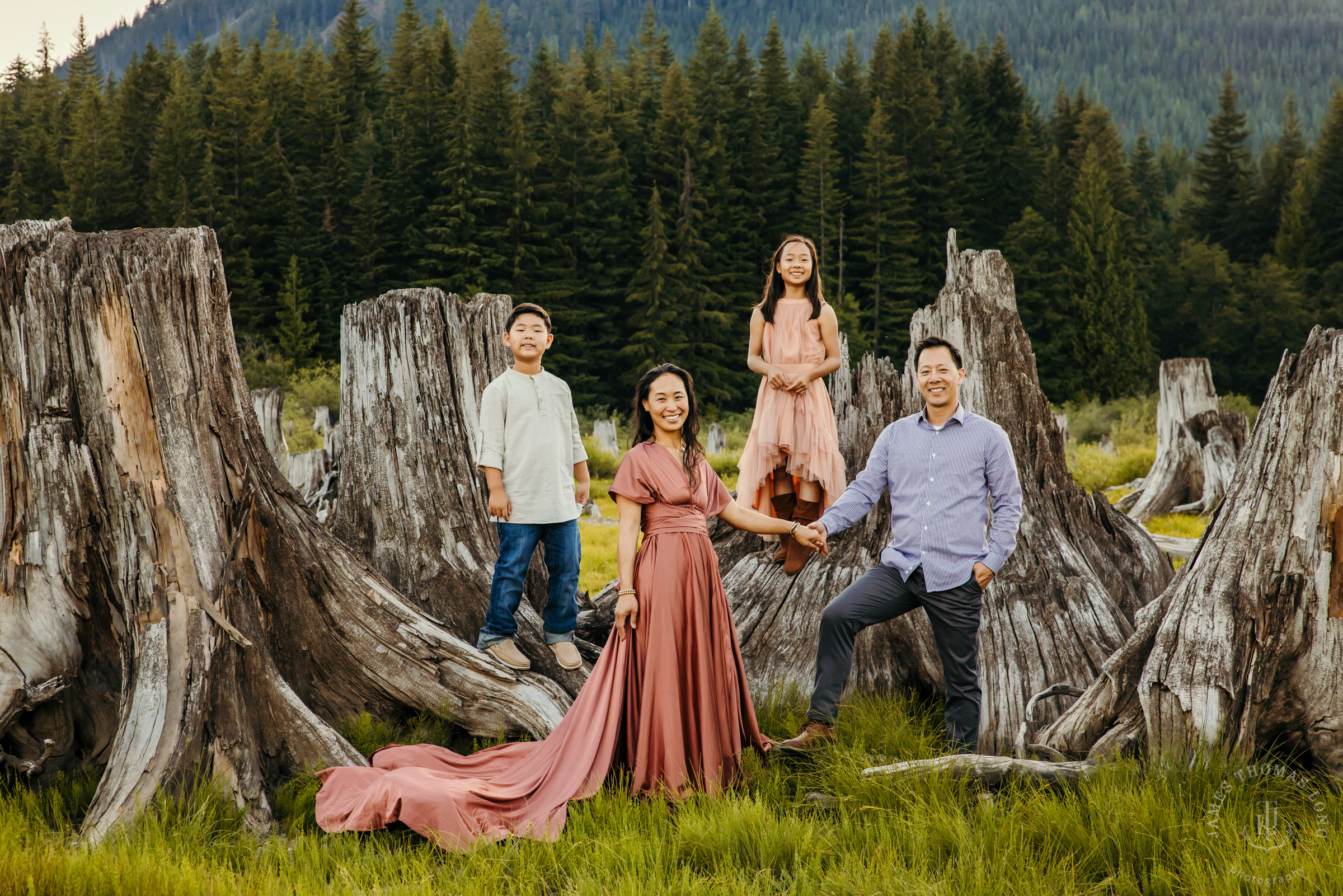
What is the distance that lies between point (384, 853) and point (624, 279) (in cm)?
3608

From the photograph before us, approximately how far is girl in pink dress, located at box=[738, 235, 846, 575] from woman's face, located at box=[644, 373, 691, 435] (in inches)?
47.9

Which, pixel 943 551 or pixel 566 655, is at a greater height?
pixel 943 551

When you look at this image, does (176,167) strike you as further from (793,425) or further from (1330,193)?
(1330,193)

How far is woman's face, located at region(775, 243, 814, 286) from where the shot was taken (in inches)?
201

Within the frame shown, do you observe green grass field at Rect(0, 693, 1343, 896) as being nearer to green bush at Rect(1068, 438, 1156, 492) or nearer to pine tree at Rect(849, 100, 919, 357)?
green bush at Rect(1068, 438, 1156, 492)

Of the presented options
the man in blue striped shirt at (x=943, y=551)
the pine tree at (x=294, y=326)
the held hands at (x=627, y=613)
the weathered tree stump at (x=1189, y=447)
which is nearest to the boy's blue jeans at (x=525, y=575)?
the held hands at (x=627, y=613)

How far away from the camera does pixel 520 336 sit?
15.6 feet

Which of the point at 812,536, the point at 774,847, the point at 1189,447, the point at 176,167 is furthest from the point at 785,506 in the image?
the point at 176,167

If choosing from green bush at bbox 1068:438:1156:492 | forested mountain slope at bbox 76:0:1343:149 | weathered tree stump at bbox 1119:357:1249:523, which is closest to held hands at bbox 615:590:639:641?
weathered tree stump at bbox 1119:357:1249:523

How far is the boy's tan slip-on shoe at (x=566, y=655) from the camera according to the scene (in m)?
4.85

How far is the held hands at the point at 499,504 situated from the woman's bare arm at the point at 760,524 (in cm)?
118

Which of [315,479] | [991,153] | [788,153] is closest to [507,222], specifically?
Result: [788,153]

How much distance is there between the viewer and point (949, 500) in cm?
398

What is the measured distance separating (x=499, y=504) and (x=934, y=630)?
220cm
